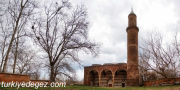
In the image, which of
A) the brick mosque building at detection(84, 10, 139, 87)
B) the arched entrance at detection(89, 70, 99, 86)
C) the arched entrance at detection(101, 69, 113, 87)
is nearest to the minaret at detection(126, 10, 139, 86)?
the brick mosque building at detection(84, 10, 139, 87)

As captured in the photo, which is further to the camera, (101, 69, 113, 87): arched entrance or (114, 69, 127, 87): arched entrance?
(101, 69, 113, 87): arched entrance

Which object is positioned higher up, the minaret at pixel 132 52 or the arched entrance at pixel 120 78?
the minaret at pixel 132 52

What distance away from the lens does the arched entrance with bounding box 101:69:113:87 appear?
124 ft

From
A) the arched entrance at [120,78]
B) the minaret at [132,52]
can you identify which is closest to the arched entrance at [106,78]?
the arched entrance at [120,78]

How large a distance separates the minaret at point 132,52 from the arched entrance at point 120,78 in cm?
727

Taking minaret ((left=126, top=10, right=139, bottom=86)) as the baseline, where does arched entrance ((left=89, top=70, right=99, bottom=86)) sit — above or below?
below

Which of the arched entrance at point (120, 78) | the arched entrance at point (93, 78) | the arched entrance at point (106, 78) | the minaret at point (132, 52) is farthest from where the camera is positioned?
the arched entrance at point (93, 78)

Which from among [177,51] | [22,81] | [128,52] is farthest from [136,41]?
[22,81]

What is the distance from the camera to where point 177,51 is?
2303 cm

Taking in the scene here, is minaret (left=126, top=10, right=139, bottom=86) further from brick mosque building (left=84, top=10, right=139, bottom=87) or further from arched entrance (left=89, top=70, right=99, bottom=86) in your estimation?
arched entrance (left=89, top=70, right=99, bottom=86)

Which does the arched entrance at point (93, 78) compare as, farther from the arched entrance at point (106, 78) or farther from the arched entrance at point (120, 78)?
the arched entrance at point (120, 78)

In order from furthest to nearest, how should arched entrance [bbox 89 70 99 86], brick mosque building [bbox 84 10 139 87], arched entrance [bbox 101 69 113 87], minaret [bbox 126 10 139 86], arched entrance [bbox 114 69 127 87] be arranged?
arched entrance [bbox 89 70 99 86] < arched entrance [bbox 101 69 113 87] < arched entrance [bbox 114 69 127 87] < brick mosque building [bbox 84 10 139 87] < minaret [bbox 126 10 139 86]

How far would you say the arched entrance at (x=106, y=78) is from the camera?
37.9 m

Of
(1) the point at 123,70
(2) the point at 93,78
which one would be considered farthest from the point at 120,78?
(2) the point at 93,78
